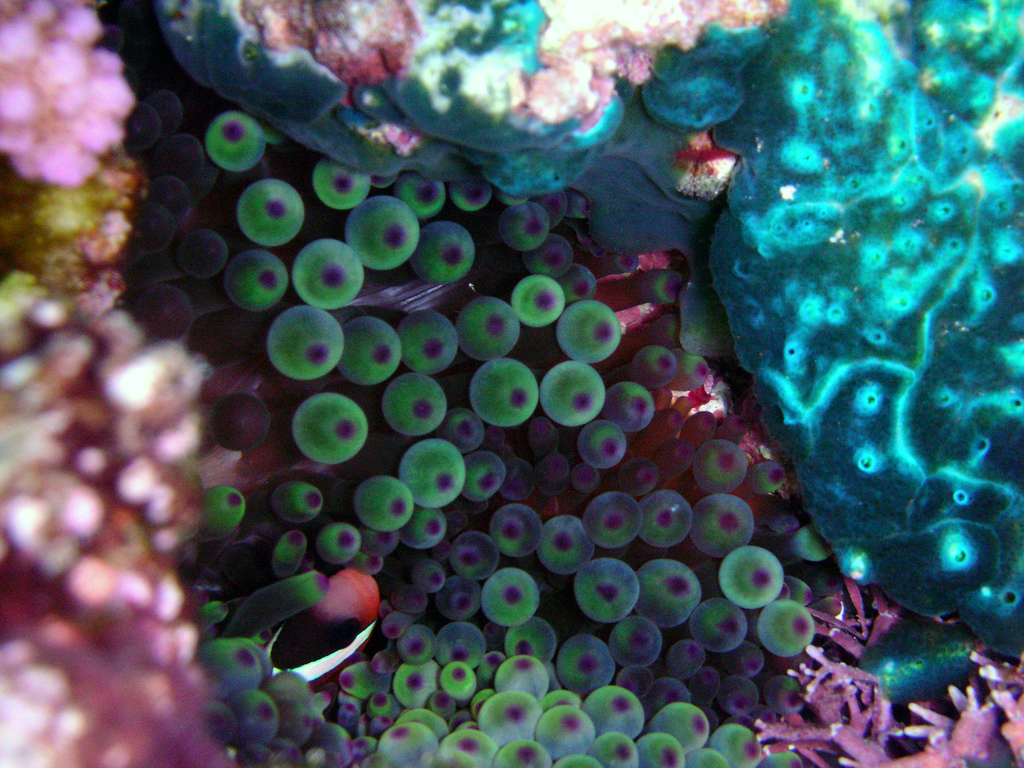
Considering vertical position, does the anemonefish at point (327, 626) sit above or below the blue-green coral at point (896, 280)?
below

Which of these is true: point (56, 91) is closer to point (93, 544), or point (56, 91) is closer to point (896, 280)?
point (93, 544)

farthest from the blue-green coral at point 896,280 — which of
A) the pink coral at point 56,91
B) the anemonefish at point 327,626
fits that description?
the pink coral at point 56,91

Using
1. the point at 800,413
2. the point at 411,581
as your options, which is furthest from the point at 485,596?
the point at 800,413

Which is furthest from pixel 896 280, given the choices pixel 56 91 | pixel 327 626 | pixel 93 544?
pixel 56 91

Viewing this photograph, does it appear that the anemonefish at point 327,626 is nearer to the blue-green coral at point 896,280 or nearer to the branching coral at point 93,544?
the branching coral at point 93,544

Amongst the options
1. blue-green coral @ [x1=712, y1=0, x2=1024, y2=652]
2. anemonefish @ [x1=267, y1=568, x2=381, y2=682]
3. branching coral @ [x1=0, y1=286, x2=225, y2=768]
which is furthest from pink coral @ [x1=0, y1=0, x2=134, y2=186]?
blue-green coral @ [x1=712, y1=0, x2=1024, y2=652]
